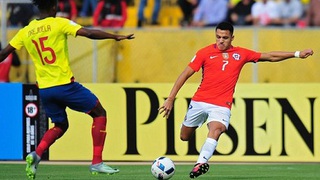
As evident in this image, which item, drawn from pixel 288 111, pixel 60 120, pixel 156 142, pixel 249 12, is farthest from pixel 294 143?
pixel 249 12

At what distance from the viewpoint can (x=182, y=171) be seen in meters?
15.9

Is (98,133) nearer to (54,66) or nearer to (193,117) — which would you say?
(54,66)

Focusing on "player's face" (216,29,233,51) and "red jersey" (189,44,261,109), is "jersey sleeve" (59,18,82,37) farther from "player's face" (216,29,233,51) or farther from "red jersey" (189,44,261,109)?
"player's face" (216,29,233,51)

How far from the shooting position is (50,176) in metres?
15.0

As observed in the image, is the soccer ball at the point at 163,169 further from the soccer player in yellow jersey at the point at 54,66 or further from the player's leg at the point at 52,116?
the player's leg at the point at 52,116

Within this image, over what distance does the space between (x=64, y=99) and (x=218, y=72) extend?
2.08 m

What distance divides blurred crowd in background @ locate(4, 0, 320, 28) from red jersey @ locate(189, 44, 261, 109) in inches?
371

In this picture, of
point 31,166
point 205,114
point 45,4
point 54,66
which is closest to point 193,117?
point 205,114

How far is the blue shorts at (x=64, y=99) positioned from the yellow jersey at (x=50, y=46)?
0.28ft

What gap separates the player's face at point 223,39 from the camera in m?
14.2

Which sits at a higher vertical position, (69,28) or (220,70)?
(69,28)

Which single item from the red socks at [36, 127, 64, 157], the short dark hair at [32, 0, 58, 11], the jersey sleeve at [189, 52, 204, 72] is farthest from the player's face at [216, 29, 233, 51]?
the red socks at [36, 127, 64, 157]

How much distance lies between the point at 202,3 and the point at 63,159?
7984mm

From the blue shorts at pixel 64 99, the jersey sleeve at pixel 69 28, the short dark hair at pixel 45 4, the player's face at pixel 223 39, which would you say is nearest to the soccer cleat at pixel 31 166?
the blue shorts at pixel 64 99
